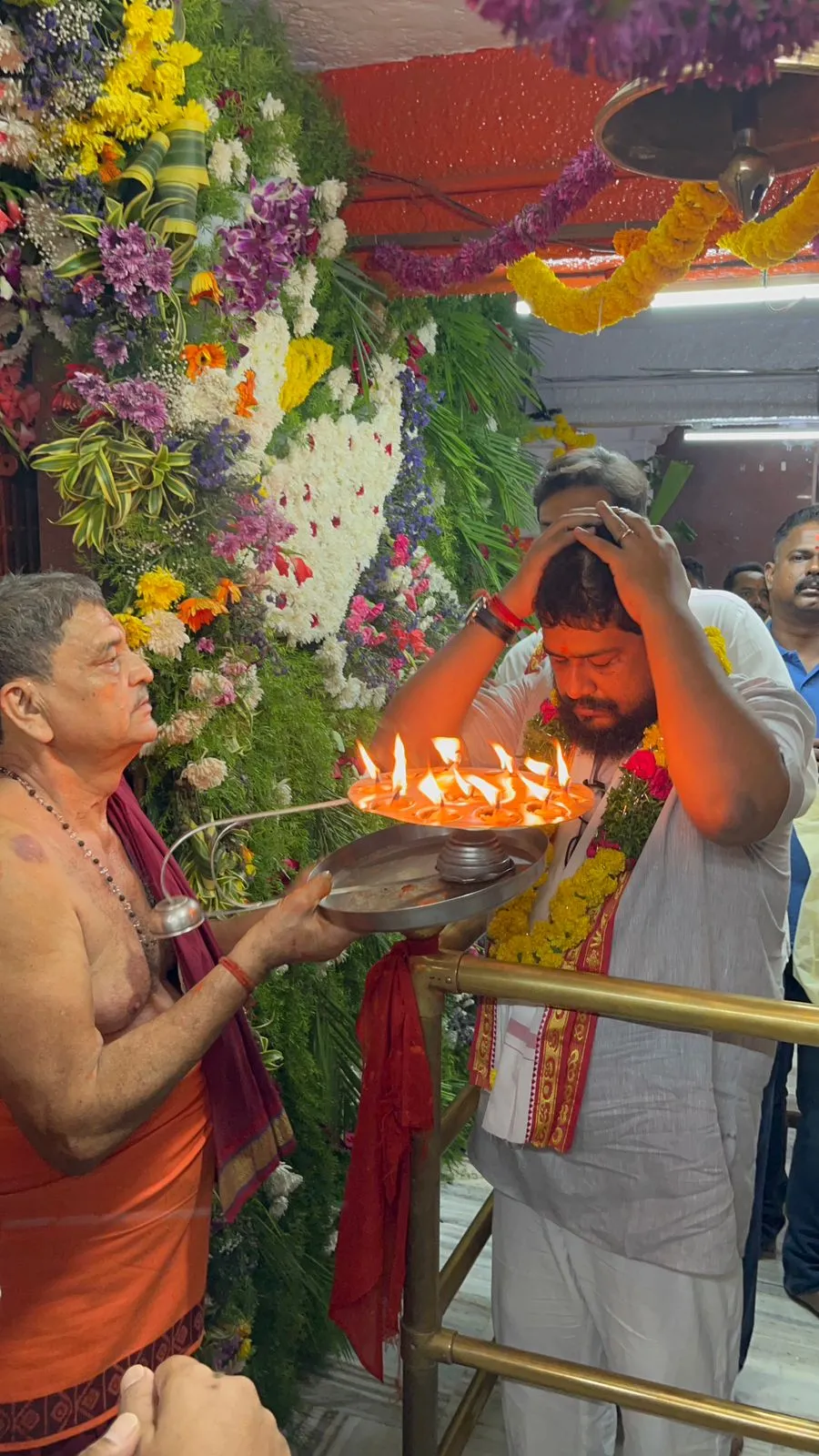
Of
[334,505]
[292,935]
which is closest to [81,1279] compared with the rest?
[292,935]

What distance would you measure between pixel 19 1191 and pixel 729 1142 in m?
0.86

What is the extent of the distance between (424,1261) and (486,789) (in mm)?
596

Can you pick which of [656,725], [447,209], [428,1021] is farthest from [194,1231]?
[447,209]

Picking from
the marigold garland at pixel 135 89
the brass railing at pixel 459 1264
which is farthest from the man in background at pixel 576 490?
the marigold garland at pixel 135 89

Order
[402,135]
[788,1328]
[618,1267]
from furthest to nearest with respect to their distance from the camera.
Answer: [788,1328] < [402,135] < [618,1267]

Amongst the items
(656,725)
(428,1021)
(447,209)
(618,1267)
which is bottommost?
(618,1267)

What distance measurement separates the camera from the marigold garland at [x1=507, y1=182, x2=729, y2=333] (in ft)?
4.37

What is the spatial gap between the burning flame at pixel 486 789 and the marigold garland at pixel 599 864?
0.15 m

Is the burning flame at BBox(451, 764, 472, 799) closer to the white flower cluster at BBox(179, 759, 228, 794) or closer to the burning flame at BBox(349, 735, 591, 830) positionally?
the burning flame at BBox(349, 735, 591, 830)

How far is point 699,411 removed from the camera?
1.34m

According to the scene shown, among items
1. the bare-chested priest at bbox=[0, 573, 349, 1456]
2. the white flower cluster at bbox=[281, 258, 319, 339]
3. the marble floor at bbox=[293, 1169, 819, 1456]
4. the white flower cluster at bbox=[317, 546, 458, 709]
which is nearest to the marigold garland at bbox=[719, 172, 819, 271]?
the white flower cluster at bbox=[317, 546, 458, 709]

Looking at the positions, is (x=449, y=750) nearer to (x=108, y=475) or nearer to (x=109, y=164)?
(x=108, y=475)

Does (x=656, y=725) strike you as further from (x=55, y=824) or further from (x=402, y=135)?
(x=402, y=135)

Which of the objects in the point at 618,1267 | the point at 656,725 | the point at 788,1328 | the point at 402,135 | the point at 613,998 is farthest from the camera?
the point at 788,1328
